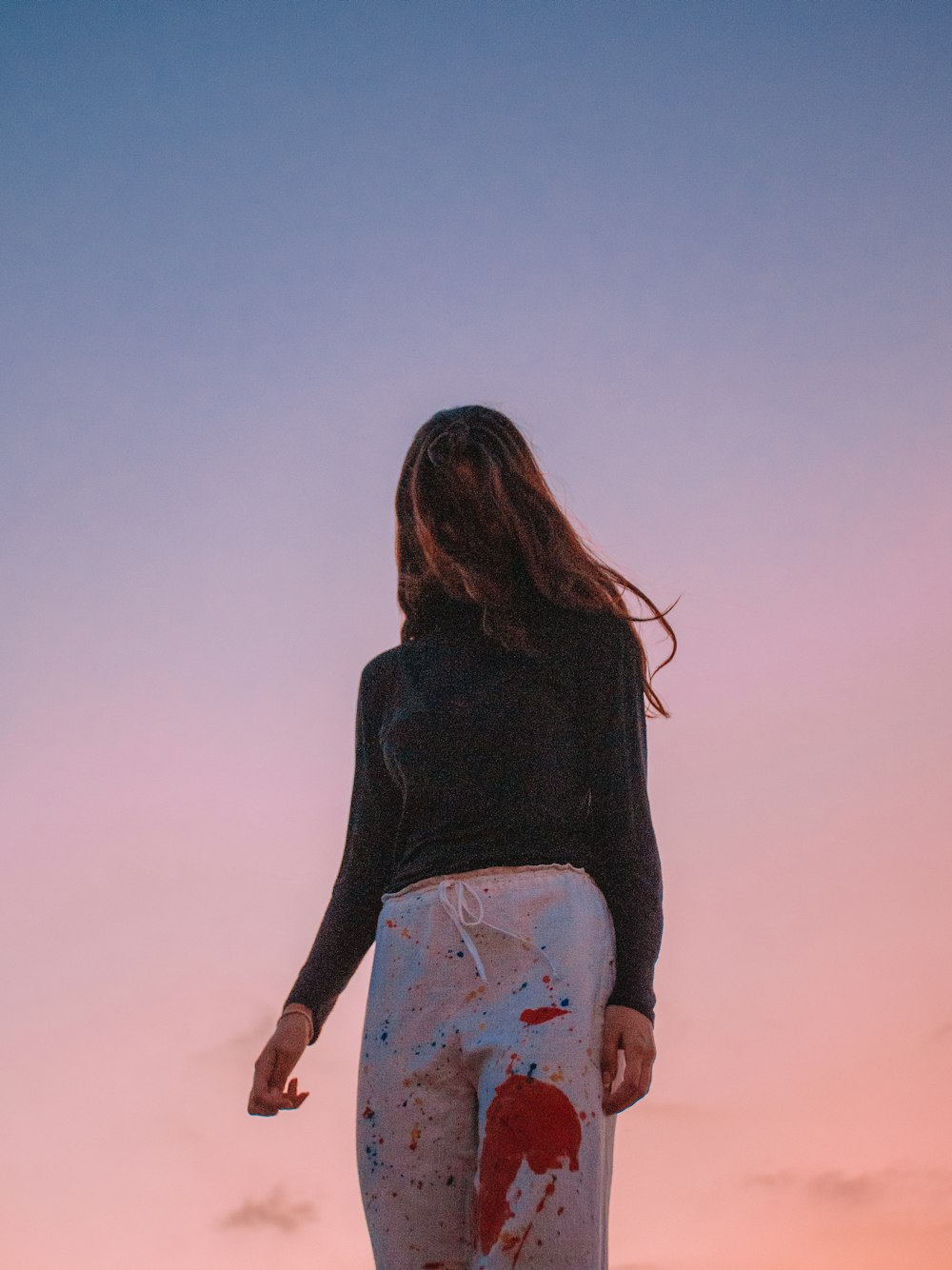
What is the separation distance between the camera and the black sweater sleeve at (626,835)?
2.70 meters

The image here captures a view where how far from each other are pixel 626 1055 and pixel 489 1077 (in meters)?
0.29

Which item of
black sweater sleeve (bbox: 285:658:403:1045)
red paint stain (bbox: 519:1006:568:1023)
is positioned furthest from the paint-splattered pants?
black sweater sleeve (bbox: 285:658:403:1045)

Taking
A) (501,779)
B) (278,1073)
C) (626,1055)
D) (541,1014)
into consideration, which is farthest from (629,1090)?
(278,1073)

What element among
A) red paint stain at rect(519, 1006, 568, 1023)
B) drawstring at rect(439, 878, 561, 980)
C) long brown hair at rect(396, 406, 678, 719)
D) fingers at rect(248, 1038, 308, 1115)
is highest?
long brown hair at rect(396, 406, 678, 719)

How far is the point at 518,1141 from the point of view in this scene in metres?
2.37

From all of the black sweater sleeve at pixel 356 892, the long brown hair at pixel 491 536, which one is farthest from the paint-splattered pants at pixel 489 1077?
the long brown hair at pixel 491 536

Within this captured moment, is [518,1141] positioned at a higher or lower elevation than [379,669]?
lower

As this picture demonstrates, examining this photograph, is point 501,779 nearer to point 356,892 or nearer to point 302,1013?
point 356,892

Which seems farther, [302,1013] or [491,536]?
[491,536]

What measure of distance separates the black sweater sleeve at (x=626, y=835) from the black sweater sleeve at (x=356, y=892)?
56 centimetres

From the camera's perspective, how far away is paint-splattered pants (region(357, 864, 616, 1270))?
2.35 meters

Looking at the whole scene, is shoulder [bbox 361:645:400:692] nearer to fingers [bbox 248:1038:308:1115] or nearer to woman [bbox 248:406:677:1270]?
woman [bbox 248:406:677:1270]

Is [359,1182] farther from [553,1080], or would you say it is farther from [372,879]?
[372,879]

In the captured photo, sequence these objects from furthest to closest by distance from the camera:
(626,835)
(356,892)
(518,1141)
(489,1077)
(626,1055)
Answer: (356,892) < (626,835) < (626,1055) < (489,1077) < (518,1141)
